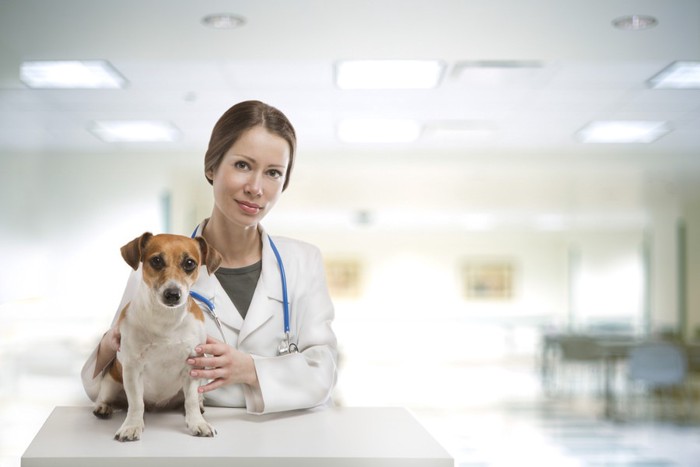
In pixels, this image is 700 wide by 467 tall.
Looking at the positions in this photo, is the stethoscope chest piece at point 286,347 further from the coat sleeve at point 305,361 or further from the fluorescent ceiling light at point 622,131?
the fluorescent ceiling light at point 622,131

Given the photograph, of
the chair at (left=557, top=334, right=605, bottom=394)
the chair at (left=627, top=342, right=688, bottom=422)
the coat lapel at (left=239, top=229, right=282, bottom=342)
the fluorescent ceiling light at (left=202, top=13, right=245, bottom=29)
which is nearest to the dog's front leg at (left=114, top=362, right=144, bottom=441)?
the coat lapel at (left=239, top=229, right=282, bottom=342)

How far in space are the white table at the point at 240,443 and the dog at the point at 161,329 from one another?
4 centimetres

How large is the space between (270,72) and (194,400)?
3.53m

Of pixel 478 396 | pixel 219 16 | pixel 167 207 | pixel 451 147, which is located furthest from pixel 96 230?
pixel 478 396

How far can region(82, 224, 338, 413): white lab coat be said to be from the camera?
4.56ft

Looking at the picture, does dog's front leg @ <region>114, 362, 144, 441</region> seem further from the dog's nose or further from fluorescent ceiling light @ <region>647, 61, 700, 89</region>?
fluorescent ceiling light @ <region>647, 61, 700, 89</region>

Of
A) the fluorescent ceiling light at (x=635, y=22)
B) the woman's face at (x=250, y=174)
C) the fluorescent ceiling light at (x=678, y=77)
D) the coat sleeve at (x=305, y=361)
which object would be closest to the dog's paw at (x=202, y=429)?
the coat sleeve at (x=305, y=361)

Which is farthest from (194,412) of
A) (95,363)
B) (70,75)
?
(70,75)

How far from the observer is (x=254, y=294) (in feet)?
4.73

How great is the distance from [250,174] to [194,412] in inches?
17.4

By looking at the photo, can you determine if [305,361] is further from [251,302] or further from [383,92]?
[383,92]

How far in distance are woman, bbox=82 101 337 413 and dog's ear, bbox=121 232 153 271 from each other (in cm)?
15

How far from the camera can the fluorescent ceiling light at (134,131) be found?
5.21m

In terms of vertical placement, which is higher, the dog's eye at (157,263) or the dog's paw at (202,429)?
the dog's eye at (157,263)
